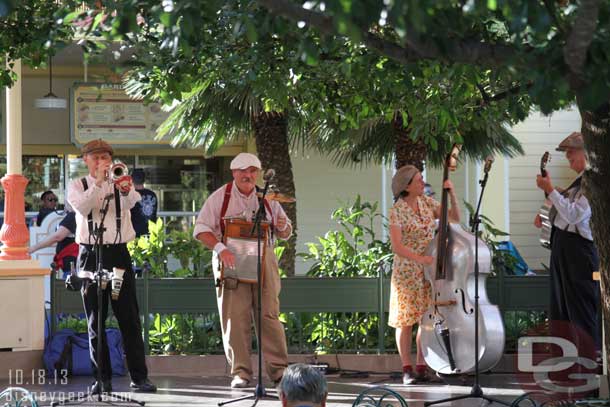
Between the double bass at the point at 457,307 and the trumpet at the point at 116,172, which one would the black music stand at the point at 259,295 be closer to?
the trumpet at the point at 116,172

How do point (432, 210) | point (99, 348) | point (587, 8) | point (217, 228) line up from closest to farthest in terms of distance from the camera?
1. point (587, 8)
2. point (99, 348)
3. point (217, 228)
4. point (432, 210)

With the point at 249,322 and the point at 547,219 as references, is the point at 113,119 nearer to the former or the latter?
the point at 249,322

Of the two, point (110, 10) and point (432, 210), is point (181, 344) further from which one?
point (110, 10)

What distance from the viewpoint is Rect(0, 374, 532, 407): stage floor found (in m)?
9.06

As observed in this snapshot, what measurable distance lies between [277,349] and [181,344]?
6.56 feet

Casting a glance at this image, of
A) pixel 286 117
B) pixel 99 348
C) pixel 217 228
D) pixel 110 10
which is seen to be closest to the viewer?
pixel 110 10

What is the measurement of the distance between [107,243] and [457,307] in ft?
9.07

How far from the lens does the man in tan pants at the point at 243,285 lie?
30.9 feet

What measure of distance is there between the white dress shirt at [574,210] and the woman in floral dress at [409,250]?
0.86 m

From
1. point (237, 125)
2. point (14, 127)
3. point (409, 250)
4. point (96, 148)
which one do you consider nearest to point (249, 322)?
point (409, 250)

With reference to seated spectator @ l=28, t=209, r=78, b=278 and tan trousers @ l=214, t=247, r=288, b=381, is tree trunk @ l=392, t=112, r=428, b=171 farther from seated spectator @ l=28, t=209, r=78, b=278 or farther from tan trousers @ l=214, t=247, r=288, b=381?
tan trousers @ l=214, t=247, r=288, b=381

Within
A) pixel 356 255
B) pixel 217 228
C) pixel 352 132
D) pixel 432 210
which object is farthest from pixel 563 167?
pixel 217 228

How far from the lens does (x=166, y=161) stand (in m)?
19.8

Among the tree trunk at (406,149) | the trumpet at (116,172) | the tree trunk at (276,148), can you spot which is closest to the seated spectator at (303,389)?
the trumpet at (116,172)
